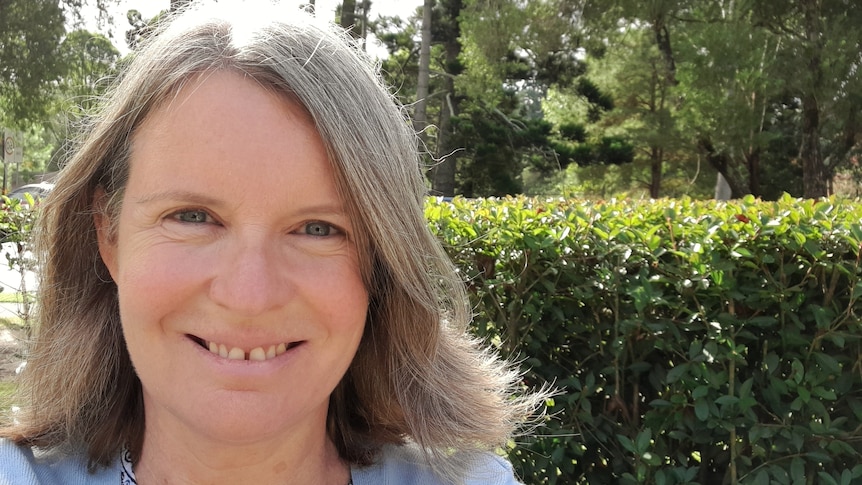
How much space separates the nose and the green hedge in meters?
1.39

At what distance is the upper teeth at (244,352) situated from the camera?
1.20 metres

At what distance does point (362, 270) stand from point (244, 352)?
248 mm

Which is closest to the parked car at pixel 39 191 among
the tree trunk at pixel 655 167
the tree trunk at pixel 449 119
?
the tree trunk at pixel 449 119

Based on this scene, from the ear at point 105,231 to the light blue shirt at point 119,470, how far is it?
1.17 ft

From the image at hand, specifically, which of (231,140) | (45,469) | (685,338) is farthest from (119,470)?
(685,338)

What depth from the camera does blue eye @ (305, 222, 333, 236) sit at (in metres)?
1.23

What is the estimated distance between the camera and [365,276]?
1301mm

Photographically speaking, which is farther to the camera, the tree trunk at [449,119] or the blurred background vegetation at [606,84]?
the tree trunk at [449,119]

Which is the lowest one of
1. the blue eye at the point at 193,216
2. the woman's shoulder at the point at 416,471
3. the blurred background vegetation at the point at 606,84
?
the woman's shoulder at the point at 416,471

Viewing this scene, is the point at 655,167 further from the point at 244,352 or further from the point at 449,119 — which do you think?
the point at 244,352

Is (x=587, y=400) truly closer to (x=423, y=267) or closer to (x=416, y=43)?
(x=423, y=267)

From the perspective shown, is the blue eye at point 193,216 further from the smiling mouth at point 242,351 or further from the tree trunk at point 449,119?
the tree trunk at point 449,119

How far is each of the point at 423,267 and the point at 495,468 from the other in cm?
48

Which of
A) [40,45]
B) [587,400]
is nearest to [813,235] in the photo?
[587,400]
